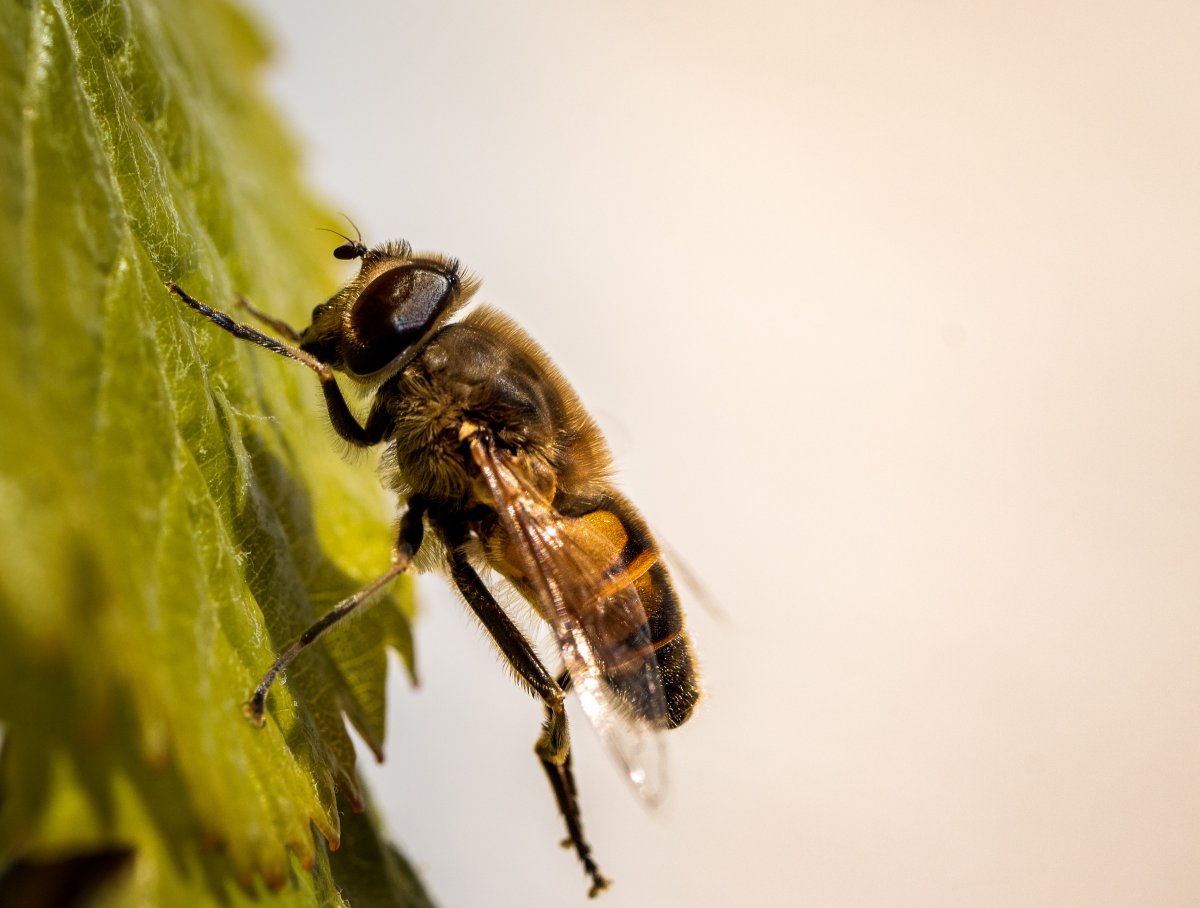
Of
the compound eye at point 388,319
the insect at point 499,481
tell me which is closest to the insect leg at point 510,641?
the insect at point 499,481

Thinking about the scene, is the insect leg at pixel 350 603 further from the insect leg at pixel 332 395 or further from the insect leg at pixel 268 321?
the insect leg at pixel 268 321

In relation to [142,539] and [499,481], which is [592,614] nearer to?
[499,481]

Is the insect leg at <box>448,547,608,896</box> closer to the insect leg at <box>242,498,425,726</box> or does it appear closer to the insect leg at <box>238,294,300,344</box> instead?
the insect leg at <box>242,498,425,726</box>

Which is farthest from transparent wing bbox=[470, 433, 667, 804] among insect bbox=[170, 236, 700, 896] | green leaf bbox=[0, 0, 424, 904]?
green leaf bbox=[0, 0, 424, 904]

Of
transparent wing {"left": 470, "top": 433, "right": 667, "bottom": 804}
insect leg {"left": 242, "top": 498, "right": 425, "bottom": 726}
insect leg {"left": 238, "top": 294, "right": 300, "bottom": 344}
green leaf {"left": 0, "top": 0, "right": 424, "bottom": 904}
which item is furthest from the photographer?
insect leg {"left": 238, "top": 294, "right": 300, "bottom": 344}

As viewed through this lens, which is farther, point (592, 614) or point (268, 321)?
point (268, 321)

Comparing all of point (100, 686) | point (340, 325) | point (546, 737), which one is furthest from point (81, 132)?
point (546, 737)

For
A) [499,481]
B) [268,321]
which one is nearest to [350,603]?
[499,481]
